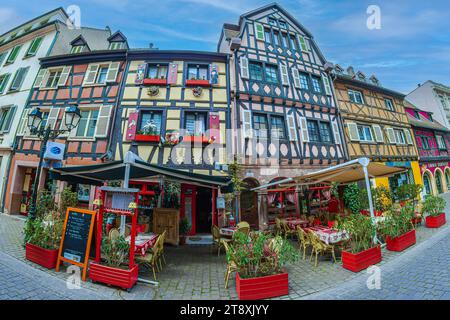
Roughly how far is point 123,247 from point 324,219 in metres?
8.13

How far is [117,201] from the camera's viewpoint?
12.2 feet

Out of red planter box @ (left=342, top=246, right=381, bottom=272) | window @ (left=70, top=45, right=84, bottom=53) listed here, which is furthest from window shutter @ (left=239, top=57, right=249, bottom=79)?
window @ (left=70, top=45, right=84, bottom=53)

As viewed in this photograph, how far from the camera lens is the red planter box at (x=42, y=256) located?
4012mm

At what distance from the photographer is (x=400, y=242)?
5121 millimetres

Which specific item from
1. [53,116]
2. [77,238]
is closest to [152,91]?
[53,116]

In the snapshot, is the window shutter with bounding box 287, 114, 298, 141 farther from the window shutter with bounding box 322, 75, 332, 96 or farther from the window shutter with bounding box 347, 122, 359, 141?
the window shutter with bounding box 347, 122, 359, 141

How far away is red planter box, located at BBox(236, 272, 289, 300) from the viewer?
10.2ft

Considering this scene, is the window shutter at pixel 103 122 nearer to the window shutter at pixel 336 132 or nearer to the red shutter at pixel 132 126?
the red shutter at pixel 132 126

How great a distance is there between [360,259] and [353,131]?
400 inches

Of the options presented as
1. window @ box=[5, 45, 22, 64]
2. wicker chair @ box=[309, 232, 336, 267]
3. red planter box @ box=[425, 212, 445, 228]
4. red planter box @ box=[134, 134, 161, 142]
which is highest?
window @ box=[5, 45, 22, 64]

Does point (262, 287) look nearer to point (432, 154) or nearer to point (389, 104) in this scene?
point (389, 104)

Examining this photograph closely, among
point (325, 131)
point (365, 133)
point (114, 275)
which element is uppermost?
point (365, 133)

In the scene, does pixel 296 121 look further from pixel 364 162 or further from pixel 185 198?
pixel 185 198

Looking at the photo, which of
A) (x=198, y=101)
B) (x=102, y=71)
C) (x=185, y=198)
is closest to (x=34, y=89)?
(x=102, y=71)
